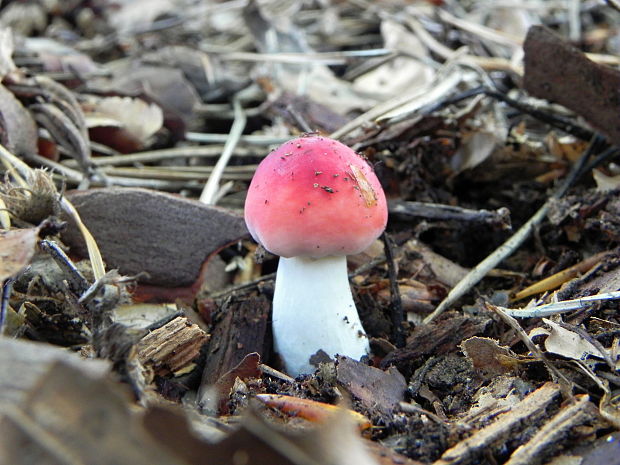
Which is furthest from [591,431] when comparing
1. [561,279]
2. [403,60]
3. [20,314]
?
[403,60]

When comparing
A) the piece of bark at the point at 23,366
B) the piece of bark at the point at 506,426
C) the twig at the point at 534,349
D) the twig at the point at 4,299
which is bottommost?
the twig at the point at 534,349

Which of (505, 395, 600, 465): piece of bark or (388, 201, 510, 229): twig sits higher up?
(505, 395, 600, 465): piece of bark

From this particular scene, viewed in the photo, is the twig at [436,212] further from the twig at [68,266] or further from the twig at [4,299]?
the twig at [4,299]

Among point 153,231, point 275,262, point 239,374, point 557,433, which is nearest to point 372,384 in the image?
point 239,374

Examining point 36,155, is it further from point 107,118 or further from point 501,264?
point 501,264

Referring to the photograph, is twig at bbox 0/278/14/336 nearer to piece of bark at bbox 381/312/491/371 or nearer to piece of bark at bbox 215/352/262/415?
piece of bark at bbox 215/352/262/415

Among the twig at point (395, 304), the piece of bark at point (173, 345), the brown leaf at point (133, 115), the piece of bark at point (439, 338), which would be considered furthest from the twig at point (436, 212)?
the brown leaf at point (133, 115)

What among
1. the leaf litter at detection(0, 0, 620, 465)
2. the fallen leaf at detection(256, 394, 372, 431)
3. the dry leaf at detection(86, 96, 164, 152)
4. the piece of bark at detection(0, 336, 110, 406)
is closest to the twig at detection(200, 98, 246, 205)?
the leaf litter at detection(0, 0, 620, 465)
